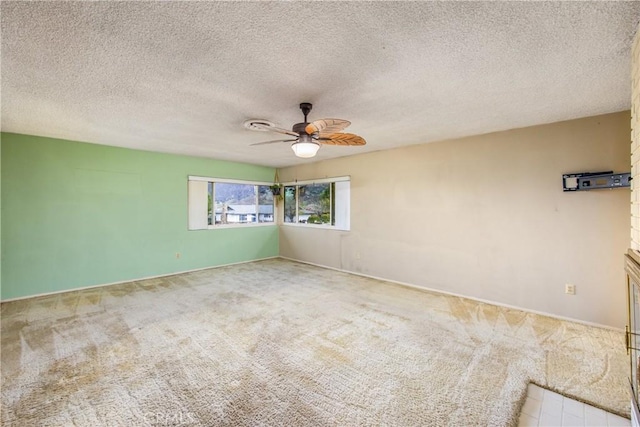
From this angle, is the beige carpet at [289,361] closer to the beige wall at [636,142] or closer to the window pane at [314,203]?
the beige wall at [636,142]

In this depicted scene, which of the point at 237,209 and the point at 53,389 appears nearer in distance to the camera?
the point at 53,389

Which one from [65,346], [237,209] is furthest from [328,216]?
[65,346]

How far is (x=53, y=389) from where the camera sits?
1.95 meters

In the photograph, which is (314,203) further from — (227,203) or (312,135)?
(312,135)

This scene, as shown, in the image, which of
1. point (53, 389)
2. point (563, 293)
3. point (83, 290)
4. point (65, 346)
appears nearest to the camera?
point (53, 389)

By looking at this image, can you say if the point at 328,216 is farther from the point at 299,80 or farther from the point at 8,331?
the point at 8,331

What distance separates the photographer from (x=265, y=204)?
6.92m

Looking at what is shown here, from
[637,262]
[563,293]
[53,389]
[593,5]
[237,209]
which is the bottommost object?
[53,389]

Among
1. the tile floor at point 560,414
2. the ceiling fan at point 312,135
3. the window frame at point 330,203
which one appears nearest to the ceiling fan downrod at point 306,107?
the ceiling fan at point 312,135

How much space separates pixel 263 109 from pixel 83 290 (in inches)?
167

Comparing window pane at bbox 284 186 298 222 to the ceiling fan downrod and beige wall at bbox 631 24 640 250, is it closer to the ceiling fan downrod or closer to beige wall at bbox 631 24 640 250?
the ceiling fan downrod

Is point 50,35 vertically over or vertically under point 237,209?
over

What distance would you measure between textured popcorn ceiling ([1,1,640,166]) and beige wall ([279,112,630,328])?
1.46ft

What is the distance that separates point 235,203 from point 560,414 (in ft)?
20.0
